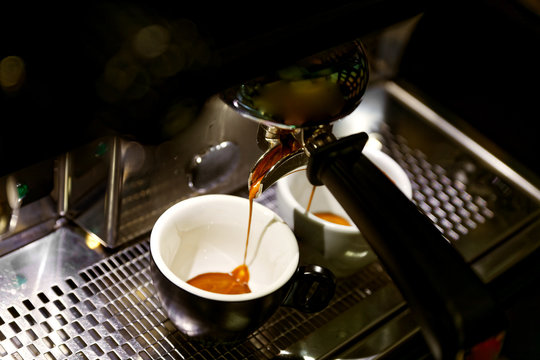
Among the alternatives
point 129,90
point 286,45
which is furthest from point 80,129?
point 286,45

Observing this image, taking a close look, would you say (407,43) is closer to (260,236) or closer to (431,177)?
(431,177)

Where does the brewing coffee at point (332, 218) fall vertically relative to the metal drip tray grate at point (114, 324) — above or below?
above

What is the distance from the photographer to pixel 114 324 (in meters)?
0.57

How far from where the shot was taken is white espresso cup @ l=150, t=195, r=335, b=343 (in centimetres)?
53

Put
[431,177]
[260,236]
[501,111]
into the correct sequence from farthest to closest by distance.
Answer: [501,111]
[431,177]
[260,236]

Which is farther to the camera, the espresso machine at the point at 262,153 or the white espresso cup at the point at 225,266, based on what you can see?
the white espresso cup at the point at 225,266

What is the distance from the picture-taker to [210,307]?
52cm

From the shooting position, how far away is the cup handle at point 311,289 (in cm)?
57

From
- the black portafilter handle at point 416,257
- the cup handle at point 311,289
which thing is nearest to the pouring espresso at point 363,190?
the black portafilter handle at point 416,257

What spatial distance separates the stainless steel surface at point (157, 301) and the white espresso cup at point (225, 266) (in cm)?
3

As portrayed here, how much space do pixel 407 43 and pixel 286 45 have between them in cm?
46

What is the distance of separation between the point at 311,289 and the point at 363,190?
0.61ft

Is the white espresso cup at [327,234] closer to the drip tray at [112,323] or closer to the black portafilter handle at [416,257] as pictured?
the drip tray at [112,323]

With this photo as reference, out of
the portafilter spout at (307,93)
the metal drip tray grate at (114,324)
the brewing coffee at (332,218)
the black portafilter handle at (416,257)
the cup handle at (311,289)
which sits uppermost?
the portafilter spout at (307,93)
